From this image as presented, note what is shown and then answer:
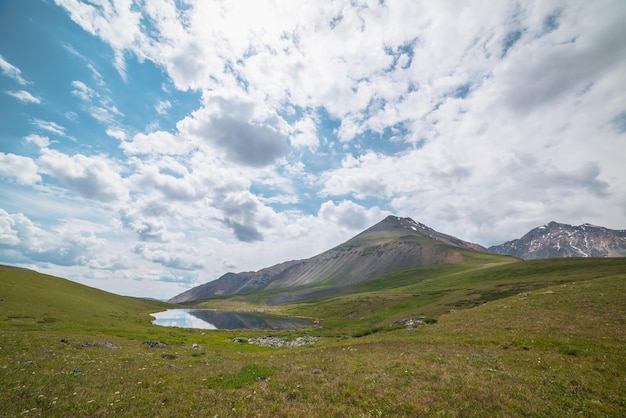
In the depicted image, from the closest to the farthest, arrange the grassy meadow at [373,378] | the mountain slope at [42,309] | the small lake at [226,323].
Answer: the grassy meadow at [373,378] → the mountain slope at [42,309] → the small lake at [226,323]

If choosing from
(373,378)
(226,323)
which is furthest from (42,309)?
(373,378)

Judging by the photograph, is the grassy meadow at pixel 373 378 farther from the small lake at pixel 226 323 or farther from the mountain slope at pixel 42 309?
the small lake at pixel 226 323

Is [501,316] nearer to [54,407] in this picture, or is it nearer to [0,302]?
[54,407]

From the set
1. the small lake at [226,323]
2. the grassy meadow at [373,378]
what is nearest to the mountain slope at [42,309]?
the grassy meadow at [373,378]

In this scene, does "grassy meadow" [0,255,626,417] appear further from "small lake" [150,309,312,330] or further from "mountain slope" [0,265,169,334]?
"small lake" [150,309,312,330]

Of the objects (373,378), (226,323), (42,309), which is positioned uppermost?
(42,309)

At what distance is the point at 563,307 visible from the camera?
41656mm

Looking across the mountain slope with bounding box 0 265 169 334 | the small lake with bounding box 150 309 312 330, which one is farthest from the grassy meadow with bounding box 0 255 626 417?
the small lake with bounding box 150 309 312 330

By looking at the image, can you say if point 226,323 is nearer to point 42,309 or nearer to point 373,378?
point 42,309

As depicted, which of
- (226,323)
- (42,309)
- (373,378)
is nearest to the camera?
(373,378)

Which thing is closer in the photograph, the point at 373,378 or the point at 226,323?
the point at 373,378

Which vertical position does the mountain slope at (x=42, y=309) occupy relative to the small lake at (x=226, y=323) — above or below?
above

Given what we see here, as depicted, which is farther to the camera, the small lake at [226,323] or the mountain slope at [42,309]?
the small lake at [226,323]

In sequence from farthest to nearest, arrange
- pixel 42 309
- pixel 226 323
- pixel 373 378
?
pixel 226 323
pixel 42 309
pixel 373 378
